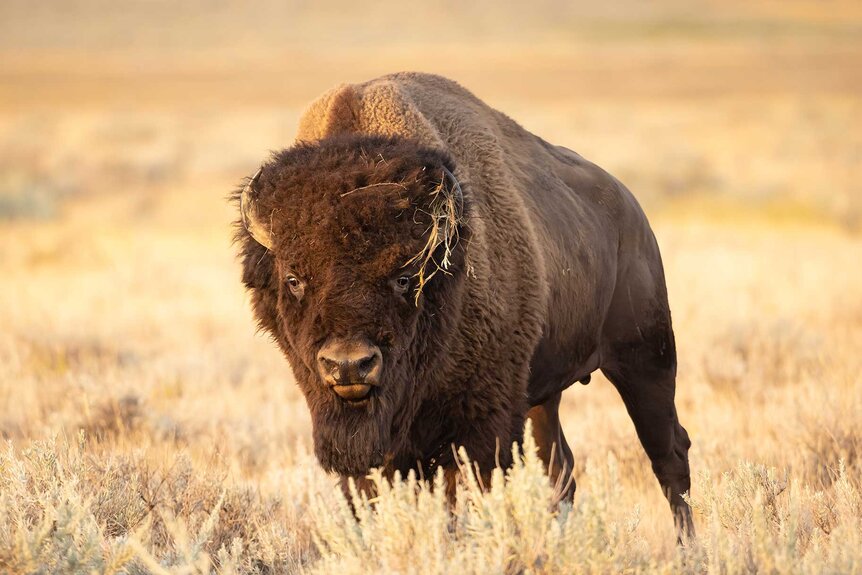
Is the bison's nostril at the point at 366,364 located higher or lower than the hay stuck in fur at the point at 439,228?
lower

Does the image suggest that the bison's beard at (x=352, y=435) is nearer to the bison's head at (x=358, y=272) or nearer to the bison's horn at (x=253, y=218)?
the bison's head at (x=358, y=272)

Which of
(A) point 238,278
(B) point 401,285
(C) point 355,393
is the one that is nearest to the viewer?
(C) point 355,393

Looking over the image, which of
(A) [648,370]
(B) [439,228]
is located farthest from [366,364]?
(A) [648,370]

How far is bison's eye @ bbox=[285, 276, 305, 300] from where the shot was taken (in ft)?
12.6

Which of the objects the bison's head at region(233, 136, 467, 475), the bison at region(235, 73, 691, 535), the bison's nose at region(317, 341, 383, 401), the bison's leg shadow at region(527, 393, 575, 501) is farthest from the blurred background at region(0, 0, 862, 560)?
the bison's nose at region(317, 341, 383, 401)

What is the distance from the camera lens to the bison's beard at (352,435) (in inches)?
153

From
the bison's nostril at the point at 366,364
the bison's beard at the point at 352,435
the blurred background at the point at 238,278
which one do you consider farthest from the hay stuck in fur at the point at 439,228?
the blurred background at the point at 238,278

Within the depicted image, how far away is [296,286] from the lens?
3900 millimetres

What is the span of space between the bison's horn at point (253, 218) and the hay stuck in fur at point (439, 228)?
21.8 inches

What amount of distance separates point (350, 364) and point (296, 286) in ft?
1.57

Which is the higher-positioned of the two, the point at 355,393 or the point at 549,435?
the point at 355,393

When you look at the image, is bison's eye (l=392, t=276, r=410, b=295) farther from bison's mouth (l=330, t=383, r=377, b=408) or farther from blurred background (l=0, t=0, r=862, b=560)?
blurred background (l=0, t=0, r=862, b=560)

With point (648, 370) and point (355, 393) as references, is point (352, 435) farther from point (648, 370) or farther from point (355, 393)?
point (648, 370)

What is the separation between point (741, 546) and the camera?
3410 mm
